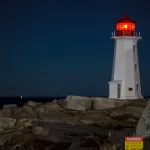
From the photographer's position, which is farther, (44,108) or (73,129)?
(44,108)

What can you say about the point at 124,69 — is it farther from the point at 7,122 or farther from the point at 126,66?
the point at 7,122

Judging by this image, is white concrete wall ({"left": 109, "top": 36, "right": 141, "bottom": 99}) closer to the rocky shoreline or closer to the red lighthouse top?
the red lighthouse top

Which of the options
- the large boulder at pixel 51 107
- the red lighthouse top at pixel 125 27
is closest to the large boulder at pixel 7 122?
the large boulder at pixel 51 107

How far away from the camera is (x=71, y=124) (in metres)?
26.1

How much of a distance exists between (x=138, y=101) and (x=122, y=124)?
6400 millimetres

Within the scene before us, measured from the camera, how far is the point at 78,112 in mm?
28828

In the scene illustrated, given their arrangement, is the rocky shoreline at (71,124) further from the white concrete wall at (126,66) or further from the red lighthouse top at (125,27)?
the red lighthouse top at (125,27)

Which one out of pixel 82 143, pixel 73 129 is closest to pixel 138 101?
pixel 73 129

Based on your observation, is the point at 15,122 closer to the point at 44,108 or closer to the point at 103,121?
the point at 44,108

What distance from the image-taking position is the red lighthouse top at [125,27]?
119 feet

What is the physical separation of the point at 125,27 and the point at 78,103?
10199 mm

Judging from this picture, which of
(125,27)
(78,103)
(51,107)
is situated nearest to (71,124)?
(78,103)

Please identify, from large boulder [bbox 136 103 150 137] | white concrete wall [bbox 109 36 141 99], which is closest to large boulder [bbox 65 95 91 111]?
white concrete wall [bbox 109 36 141 99]

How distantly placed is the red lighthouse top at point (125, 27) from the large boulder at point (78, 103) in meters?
8.76
